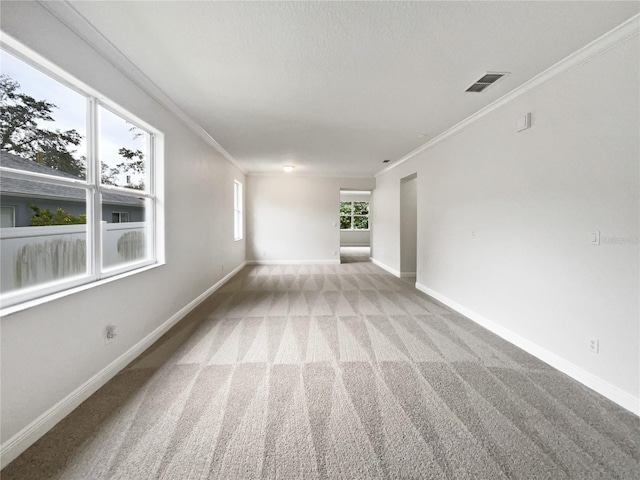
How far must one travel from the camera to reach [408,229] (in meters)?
6.23

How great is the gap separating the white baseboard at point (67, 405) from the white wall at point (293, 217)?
487 centimetres

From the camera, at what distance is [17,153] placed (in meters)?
1.55

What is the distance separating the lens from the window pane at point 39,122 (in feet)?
4.95

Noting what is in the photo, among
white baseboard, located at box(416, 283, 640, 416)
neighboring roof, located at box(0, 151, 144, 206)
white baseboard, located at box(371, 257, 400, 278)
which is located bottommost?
white baseboard, located at box(416, 283, 640, 416)

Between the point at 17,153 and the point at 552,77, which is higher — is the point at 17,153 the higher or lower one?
the lower one

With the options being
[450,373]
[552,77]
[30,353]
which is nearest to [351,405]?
[450,373]

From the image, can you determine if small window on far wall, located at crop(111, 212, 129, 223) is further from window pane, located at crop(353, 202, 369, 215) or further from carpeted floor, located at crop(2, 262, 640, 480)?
window pane, located at crop(353, 202, 369, 215)

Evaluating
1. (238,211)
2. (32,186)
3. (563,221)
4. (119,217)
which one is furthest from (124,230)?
(238,211)

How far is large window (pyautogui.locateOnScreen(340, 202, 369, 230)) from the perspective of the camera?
40.9 feet

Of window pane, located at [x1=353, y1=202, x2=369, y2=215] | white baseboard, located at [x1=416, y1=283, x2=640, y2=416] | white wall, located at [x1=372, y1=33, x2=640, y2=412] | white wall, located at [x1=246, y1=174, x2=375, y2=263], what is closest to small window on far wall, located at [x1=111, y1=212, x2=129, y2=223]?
white wall, located at [x1=372, y1=33, x2=640, y2=412]

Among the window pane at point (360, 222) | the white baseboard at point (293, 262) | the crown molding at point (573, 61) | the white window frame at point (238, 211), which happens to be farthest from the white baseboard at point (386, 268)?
the window pane at point (360, 222)

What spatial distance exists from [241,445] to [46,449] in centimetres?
107

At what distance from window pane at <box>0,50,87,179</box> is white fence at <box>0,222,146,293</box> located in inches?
15.5

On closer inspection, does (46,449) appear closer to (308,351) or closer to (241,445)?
(241,445)
